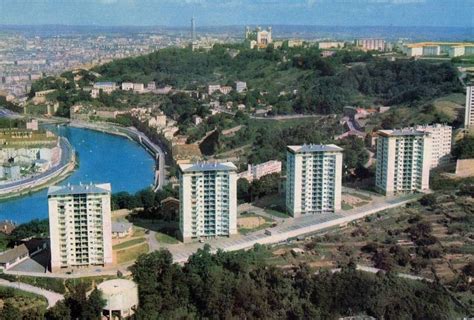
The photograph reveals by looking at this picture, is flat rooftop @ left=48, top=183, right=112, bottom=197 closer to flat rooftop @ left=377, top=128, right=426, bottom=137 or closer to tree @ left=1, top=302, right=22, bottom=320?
tree @ left=1, top=302, right=22, bottom=320

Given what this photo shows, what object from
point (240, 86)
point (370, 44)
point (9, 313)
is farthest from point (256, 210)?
point (370, 44)

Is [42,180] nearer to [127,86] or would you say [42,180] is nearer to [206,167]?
[206,167]

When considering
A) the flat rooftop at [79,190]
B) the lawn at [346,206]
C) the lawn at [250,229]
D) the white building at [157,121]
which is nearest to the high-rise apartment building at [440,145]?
the lawn at [346,206]

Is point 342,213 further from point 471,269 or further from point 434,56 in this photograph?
point 434,56

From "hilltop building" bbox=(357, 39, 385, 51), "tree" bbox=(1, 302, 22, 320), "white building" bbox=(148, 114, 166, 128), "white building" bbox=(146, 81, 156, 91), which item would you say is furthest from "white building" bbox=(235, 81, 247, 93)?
"tree" bbox=(1, 302, 22, 320)

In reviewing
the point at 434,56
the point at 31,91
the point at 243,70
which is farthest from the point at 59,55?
the point at 434,56

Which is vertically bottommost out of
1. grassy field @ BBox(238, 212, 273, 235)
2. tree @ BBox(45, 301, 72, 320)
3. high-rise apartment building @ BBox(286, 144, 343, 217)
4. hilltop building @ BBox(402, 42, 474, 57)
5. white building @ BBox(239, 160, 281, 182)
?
tree @ BBox(45, 301, 72, 320)
